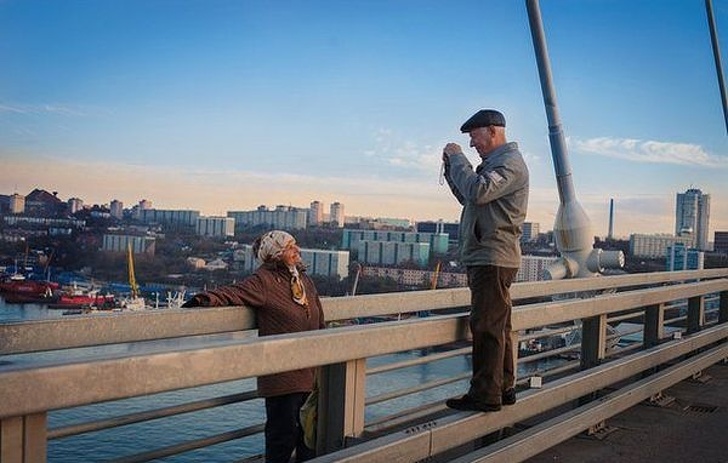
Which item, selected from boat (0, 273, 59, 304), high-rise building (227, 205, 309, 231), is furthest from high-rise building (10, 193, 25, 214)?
boat (0, 273, 59, 304)

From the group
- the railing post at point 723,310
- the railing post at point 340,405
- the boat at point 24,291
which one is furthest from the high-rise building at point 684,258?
the railing post at point 340,405

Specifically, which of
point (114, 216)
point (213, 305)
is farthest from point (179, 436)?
point (114, 216)

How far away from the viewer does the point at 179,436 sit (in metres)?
5.32

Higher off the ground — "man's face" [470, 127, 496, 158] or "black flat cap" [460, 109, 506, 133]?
"black flat cap" [460, 109, 506, 133]

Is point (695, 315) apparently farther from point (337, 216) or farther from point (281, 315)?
point (337, 216)

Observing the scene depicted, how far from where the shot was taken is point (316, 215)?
23234 mm

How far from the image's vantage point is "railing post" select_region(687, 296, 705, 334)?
8.36m

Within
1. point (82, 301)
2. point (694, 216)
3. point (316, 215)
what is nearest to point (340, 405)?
point (82, 301)

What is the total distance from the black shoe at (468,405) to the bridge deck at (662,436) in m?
1.03

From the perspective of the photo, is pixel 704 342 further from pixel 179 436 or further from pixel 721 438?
pixel 179 436

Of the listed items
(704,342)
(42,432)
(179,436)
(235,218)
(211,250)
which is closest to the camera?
(42,432)

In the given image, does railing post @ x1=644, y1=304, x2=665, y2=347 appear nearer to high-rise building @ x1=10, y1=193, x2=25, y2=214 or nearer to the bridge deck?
the bridge deck

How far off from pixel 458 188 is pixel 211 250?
12.8 m

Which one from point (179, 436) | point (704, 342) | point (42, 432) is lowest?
point (179, 436)
